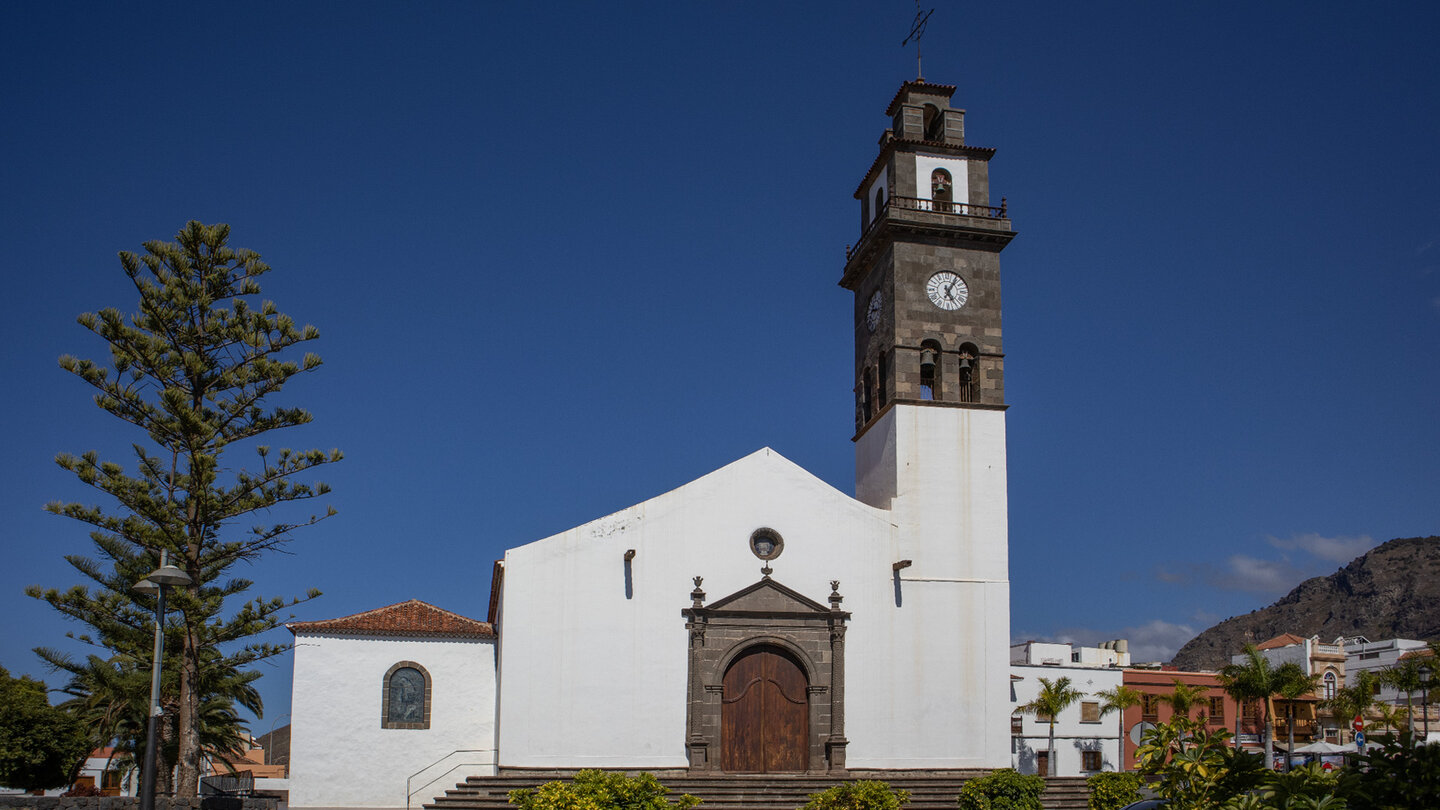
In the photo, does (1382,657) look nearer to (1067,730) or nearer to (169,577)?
(1067,730)

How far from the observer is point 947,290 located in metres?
26.0

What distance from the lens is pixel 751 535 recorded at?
23859 mm

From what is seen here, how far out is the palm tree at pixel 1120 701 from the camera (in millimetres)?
38719

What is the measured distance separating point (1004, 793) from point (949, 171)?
529 inches

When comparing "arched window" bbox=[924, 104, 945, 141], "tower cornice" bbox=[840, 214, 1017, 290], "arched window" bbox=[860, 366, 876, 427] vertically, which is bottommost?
"arched window" bbox=[860, 366, 876, 427]

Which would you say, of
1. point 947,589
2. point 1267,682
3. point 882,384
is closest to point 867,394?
point 882,384

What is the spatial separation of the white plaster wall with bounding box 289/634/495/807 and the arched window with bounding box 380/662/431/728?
103mm

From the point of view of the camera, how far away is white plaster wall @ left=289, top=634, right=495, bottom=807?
22594 mm

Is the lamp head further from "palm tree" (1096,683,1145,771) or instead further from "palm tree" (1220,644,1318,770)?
"palm tree" (1220,644,1318,770)

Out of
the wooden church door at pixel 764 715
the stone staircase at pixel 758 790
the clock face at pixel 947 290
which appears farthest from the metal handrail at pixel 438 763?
the clock face at pixel 947 290

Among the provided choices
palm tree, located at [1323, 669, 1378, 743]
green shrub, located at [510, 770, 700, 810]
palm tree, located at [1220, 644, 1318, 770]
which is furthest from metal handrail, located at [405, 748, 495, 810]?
palm tree, located at [1323, 669, 1378, 743]

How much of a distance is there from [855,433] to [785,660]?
20.4 ft

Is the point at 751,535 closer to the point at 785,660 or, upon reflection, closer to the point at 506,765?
the point at 785,660

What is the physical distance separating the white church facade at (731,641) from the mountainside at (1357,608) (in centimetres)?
7616
